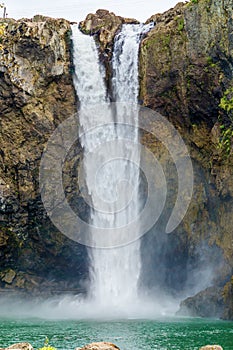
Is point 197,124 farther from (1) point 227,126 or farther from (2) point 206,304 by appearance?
(2) point 206,304

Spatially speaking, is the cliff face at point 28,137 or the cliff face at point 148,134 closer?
the cliff face at point 148,134

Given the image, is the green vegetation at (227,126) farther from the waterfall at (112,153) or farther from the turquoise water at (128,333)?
the turquoise water at (128,333)

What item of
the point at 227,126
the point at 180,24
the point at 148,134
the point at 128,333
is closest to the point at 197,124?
the point at 227,126

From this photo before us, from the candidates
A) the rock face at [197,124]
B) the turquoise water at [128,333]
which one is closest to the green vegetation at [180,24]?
the rock face at [197,124]

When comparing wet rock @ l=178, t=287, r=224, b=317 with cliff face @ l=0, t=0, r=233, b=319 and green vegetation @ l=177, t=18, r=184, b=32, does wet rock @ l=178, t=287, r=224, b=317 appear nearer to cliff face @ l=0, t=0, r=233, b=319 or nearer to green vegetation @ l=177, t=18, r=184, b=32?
cliff face @ l=0, t=0, r=233, b=319

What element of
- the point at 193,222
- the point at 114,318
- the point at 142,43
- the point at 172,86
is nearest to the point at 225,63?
the point at 172,86

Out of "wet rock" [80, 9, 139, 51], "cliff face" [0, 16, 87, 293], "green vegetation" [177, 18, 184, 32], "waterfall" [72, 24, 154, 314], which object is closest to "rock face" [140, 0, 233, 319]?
"green vegetation" [177, 18, 184, 32]
